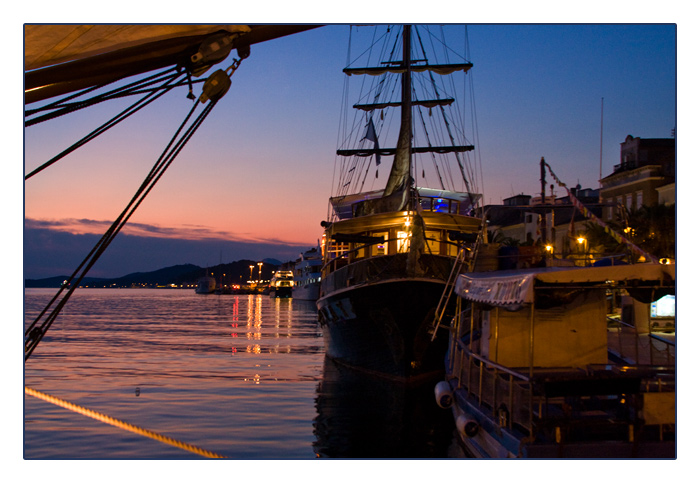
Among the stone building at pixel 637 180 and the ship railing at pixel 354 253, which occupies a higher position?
the stone building at pixel 637 180

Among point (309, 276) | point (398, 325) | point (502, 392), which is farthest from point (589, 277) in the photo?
point (309, 276)

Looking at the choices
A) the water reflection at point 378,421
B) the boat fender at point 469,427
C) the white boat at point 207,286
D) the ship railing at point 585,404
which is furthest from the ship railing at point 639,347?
the white boat at point 207,286

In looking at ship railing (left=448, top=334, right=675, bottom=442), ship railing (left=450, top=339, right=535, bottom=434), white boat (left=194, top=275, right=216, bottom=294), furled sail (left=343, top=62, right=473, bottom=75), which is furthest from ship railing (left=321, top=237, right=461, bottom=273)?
white boat (left=194, top=275, right=216, bottom=294)

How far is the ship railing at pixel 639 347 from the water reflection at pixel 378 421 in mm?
3665

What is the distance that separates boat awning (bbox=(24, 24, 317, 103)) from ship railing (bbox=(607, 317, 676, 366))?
9.18 m

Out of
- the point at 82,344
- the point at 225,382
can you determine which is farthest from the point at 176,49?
the point at 82,344

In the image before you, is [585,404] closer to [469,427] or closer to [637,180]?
[469,427]

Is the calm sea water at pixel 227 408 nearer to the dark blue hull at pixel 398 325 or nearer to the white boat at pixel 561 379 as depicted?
the dark blue hull at pixel 398 325

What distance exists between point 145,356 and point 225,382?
7.63 metres

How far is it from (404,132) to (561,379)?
17.0 meters

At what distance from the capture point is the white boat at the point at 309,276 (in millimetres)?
95250

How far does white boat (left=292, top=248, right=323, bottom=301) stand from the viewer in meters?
95.2

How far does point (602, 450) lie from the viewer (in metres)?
8.71

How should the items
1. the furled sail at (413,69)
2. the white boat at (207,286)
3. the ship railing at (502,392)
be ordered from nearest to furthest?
the ship railing at (502,392) → the furled sail at (413,69) → the white boat at (207,286)
